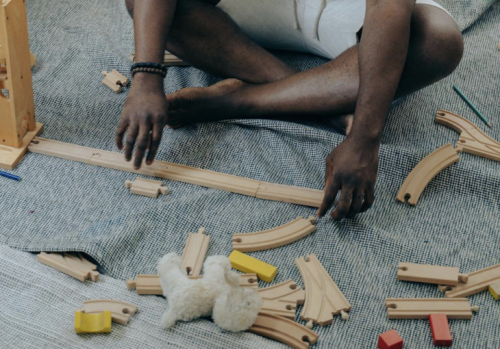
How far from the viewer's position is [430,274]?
154 cm

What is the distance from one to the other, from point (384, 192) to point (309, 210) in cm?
22

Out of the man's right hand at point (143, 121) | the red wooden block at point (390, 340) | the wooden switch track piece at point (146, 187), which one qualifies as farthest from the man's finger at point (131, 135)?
the red wooden block at point (390, 340)

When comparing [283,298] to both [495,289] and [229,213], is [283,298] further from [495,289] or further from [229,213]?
[495,289]

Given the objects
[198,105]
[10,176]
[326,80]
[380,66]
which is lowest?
[10,176]

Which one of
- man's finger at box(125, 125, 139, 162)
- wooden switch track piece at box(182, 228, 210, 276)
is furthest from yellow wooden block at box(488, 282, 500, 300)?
man's finger at box(125, 125, 139, 162)

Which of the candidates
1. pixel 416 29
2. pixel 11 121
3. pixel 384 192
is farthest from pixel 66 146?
pixel 416 29

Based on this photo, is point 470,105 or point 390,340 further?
point 470,105

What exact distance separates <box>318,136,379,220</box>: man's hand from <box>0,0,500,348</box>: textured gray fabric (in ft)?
0.25

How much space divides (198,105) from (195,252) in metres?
0.49

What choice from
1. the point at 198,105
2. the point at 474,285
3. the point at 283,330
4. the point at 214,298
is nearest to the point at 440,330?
the point at 474,285

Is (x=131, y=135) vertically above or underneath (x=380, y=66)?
underneath

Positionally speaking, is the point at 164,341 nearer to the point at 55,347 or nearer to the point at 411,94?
the point at 55,347

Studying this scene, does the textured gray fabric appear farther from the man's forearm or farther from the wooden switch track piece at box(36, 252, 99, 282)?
the man's forearm

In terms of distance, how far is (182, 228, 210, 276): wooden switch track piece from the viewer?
153 centimetres
